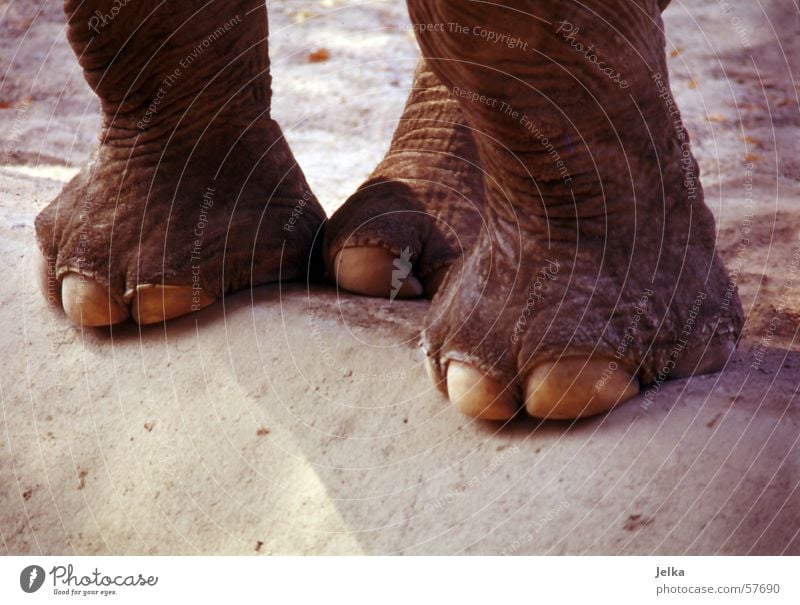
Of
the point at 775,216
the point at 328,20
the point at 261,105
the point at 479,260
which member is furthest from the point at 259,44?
the point at 328,20

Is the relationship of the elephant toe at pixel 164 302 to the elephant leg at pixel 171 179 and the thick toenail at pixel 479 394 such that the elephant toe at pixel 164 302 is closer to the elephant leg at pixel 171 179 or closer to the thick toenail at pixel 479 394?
the elephant leg at pixel 171 179

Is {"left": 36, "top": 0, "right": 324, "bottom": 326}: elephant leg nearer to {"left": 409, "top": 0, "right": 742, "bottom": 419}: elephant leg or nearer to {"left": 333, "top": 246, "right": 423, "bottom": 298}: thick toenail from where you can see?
{"left": 333, "top": 246, "right": 423, "bottom": 298}: thick toenail

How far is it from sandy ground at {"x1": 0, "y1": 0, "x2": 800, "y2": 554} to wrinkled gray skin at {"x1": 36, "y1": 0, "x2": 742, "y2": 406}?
64mm

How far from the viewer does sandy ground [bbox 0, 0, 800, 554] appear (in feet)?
3.05

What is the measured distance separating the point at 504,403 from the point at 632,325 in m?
0.14

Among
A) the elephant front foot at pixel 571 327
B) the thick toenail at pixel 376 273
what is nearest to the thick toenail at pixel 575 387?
the elephant front foot at pixel 571 327

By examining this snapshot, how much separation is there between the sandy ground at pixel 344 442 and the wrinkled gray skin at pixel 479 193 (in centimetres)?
6

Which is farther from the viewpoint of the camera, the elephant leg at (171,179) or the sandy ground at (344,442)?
the elephant leg at (171,179)

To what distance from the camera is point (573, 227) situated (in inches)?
40.8

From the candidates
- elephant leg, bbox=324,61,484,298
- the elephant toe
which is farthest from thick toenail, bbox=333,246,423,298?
the elephant toe

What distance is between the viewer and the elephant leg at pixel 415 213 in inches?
49.7

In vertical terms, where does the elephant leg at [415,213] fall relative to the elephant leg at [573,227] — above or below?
below

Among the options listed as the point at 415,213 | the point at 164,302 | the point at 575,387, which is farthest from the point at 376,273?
the point at 575,387
